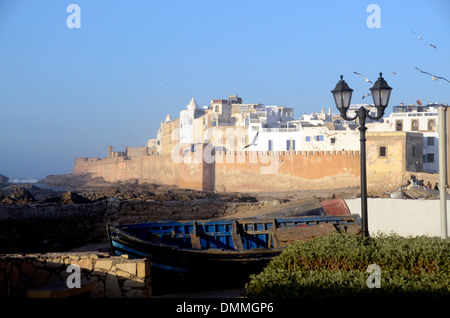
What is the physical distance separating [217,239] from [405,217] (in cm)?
449

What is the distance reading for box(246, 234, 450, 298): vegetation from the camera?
169 inches

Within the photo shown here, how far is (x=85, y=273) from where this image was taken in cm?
523

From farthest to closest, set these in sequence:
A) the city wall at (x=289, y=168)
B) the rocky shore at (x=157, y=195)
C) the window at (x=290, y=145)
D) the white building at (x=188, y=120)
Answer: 1. the white building at (x=188, y=120)
2. the window at (x=290, y=145)
3. the city wall at (x=289, y=168)
4. the rocky shore at (x=157, y=195)

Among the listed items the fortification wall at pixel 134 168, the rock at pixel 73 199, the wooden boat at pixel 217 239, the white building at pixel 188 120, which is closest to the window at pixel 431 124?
the fortification wall at pixel 134 168

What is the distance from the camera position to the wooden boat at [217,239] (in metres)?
7.55

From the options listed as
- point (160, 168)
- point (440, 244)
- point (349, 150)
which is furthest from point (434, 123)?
point (440, 244)

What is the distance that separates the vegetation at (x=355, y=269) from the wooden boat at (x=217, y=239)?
211 cm

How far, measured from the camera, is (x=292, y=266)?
5316mm

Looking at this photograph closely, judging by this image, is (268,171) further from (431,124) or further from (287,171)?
(431,124)

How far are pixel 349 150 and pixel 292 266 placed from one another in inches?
1118

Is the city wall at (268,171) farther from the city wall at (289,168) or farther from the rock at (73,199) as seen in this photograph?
the rock at (73,199)

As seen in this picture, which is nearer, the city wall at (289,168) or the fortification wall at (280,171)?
the city wall at (289,168)

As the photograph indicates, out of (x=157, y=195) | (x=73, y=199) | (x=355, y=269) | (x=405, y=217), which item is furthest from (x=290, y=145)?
(x=355, y=269)

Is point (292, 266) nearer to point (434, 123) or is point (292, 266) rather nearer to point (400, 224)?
point (400, 224)
